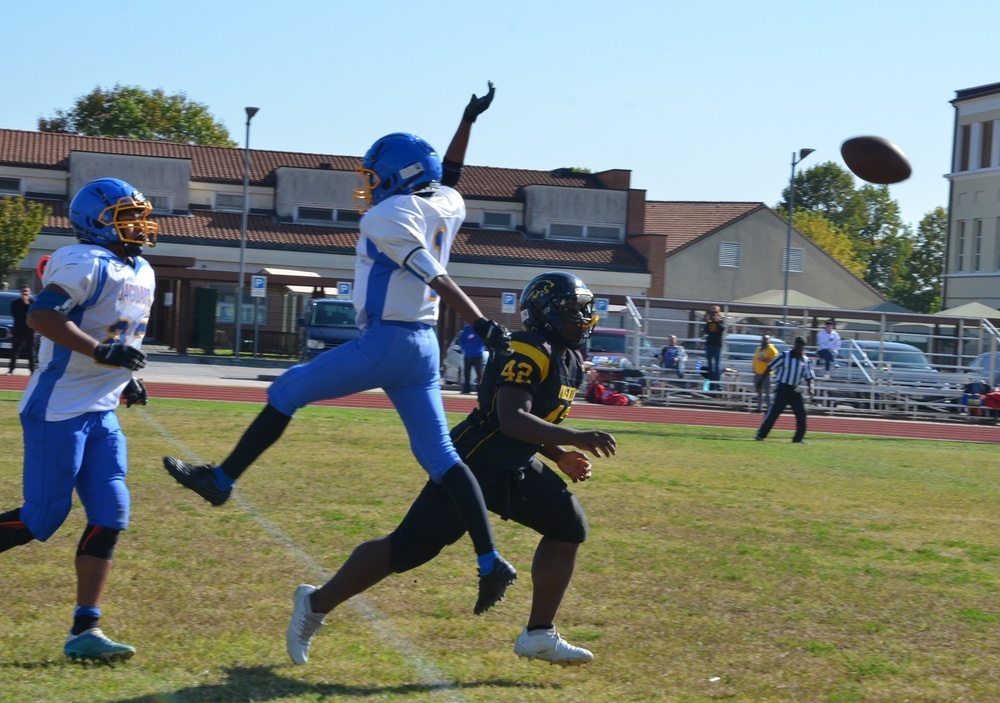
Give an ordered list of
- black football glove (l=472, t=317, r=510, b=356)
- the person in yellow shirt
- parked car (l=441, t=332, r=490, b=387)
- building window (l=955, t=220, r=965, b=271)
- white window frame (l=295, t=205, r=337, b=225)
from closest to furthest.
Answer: black football glove (l=472, t=317, r=510, b=356) → the person in yellow shirt → parked car (l=441, t=332, r=490, b=387) → white window frame (l=295, t=205, r=337, b=225) → building window (l=955, t=220, r=965, b=271)

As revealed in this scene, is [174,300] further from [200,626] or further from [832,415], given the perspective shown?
[200,626]

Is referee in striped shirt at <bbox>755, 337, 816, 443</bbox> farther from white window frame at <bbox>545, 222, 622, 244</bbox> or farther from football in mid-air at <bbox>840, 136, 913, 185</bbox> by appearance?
white window frame at <bbox>545, 222, 622, 244</bbox>

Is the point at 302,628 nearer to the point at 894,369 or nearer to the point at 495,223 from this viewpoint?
the point at 894,369

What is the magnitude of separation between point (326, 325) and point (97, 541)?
83.8 feet

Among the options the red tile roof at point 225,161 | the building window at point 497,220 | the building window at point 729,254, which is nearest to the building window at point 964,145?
the building window at point 729,254

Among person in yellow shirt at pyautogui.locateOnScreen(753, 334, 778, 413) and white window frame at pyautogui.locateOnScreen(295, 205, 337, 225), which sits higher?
white window frame at pyautogui.locateOnScreen(295, 205, 337, 225)

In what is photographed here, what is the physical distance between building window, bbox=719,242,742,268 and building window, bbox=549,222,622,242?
25.9 feet

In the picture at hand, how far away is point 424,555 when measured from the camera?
4770 mm

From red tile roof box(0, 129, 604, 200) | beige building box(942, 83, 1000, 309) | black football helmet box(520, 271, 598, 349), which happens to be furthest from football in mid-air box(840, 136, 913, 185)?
beige building box(942, 83, 1000, 309)

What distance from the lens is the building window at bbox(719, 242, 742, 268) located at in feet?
183

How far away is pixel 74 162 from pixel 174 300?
10.0m

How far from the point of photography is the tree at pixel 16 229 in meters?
40.1

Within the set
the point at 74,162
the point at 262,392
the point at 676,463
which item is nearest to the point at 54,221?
the point at 74,162

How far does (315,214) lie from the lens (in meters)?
46.9
